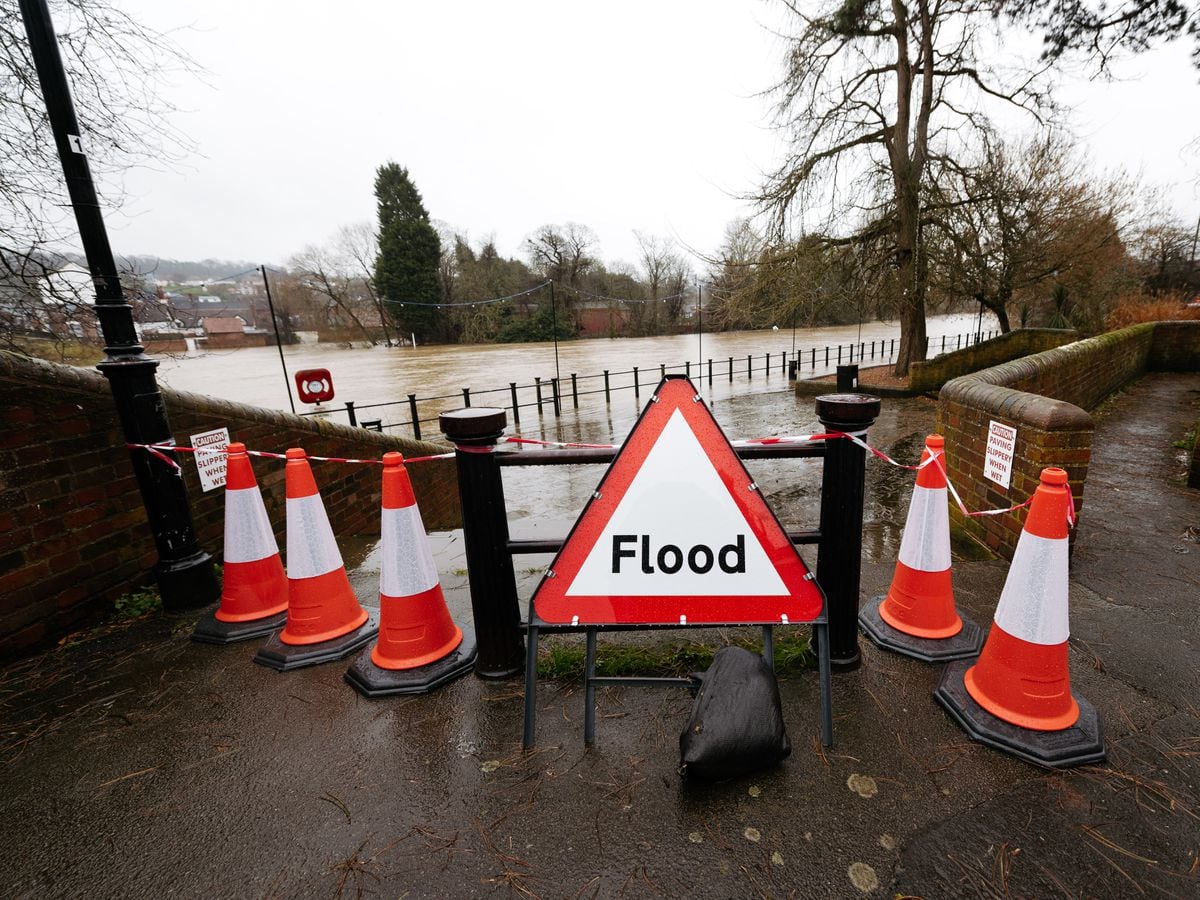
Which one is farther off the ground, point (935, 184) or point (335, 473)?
point (935, 184)

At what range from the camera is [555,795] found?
170 centimetres

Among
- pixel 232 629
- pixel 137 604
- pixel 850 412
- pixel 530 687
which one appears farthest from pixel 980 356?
pixel 137 604

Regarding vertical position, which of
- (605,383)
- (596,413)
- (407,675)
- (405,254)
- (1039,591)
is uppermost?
(405,254)

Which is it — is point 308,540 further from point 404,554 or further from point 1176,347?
point 1176,347

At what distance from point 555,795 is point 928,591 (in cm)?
177

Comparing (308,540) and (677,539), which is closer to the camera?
(677,539)

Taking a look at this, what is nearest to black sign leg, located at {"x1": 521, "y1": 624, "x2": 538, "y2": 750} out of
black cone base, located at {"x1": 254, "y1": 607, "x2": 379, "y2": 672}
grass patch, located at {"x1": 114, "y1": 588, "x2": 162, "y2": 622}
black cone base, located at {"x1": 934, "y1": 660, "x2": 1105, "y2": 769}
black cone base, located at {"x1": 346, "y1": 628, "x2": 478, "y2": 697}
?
black cone base, located at {"x1": 346, "y1": 628, "x2": 478, "y2": 697}

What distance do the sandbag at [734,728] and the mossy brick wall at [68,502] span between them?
326 centimetres

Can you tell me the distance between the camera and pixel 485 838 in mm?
1559

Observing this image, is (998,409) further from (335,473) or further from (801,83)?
(801,83)

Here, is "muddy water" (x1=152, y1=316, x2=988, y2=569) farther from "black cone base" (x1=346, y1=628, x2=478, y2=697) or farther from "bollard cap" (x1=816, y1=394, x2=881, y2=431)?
"bollard cap" (x1=816, y1=394, x2=881, y2=431)

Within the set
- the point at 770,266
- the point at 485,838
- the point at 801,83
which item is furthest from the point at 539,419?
the point at 485,838

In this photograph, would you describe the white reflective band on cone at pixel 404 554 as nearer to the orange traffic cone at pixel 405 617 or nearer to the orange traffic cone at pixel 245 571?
the orange traffic cone at pixel 405 617

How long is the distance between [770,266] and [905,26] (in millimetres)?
6577
